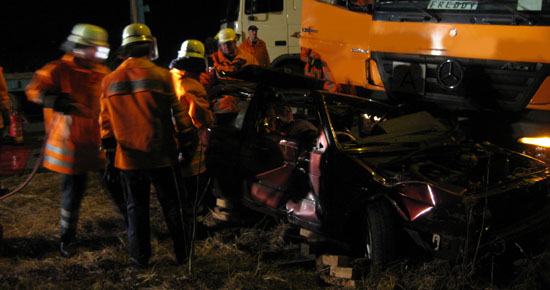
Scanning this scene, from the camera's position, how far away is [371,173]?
3.50m

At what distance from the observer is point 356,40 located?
20.6 feet

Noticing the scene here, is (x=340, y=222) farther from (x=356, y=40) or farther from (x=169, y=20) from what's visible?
(x=169, y=20)

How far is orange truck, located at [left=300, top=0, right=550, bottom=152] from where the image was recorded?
509 centimetres

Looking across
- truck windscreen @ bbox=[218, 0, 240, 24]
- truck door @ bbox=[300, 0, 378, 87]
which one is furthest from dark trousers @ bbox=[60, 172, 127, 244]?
truck windscreen @ bbox=[218, 0, 240, 24]

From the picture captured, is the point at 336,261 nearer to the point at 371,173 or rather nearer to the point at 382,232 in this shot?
the point at 382,232

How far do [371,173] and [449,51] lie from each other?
267 centimetres

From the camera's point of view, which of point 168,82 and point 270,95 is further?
point 270,95

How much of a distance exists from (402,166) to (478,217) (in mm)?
765

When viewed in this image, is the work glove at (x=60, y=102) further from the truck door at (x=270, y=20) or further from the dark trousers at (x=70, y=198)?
the truck door at (x=270, y=20)

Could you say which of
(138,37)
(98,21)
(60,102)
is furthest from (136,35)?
(98,21)

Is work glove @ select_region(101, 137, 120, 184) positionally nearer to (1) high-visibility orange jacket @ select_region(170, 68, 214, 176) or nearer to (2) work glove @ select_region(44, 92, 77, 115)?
(2) work glove @ select_region(44, 92, 77, 115)

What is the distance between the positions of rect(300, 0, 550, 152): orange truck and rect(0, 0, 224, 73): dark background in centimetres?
1642

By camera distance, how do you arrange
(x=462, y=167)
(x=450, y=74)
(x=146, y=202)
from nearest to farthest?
1. (x=146, y=202)
2. (x=462, y=167)
3. (x=450, y=74)

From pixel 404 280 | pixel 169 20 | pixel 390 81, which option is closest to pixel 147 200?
pixel 404 280
